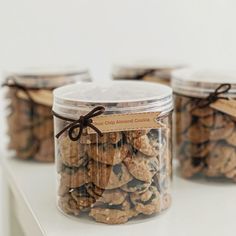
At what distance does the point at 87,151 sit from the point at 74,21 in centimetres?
61

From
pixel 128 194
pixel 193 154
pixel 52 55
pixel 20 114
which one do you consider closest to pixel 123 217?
pixel 128 194

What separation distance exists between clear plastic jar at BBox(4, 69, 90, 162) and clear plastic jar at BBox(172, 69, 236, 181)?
0.21m

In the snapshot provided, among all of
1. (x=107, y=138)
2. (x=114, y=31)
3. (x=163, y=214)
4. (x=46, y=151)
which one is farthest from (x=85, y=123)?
(x=114, y=31)

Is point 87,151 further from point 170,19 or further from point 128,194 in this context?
point 170,19

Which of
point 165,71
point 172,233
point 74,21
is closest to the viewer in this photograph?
point 172,233

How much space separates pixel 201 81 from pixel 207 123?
0.06 m

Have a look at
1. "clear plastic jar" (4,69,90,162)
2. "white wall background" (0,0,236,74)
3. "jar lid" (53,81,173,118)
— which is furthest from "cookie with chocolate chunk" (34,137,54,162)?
"white wall background" (0,0,236,74)

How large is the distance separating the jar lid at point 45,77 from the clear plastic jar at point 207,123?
0.18 meters

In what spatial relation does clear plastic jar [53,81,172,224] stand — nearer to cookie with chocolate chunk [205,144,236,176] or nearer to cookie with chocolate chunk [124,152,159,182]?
cookie with chocolate chunk [124,152,159,182]

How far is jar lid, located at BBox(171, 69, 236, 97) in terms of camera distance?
73 cm

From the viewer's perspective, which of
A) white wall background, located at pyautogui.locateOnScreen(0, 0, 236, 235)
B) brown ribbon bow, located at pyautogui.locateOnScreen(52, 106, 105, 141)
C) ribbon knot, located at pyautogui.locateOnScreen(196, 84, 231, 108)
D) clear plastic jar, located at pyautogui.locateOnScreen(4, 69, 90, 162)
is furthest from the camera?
white wall background, located at pyautogui.locateOnScreen(0, 0, 236, 235)

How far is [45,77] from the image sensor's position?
A: 0.85m

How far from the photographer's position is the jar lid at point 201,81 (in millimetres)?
726

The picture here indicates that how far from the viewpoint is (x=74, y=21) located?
1173mm
